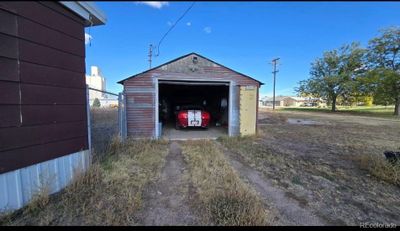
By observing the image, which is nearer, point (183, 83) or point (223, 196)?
point (223, 196)

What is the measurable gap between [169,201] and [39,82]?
265cm

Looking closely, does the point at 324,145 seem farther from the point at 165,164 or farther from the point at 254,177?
the point at 165,164

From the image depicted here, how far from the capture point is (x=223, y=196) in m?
3.12

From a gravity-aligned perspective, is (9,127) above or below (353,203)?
above

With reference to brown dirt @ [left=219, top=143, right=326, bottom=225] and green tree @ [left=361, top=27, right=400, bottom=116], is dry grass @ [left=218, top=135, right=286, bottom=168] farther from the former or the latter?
green tree @ [left=361, top=27, right=400, bottom=116]

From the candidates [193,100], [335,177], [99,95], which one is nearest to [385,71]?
[193,100]

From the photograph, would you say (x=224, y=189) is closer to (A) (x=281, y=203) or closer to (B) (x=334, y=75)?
(A) (x=281, y=203)

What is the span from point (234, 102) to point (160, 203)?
6.33 metres

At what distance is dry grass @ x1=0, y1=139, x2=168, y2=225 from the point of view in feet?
8.17

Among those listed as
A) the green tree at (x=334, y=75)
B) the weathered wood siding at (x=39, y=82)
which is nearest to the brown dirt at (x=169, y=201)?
the weathered wood siding at (x=39, y=82)

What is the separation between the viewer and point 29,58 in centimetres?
279

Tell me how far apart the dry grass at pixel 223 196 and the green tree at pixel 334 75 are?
28.9 meters

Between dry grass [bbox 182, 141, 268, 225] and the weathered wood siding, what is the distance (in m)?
2.47
